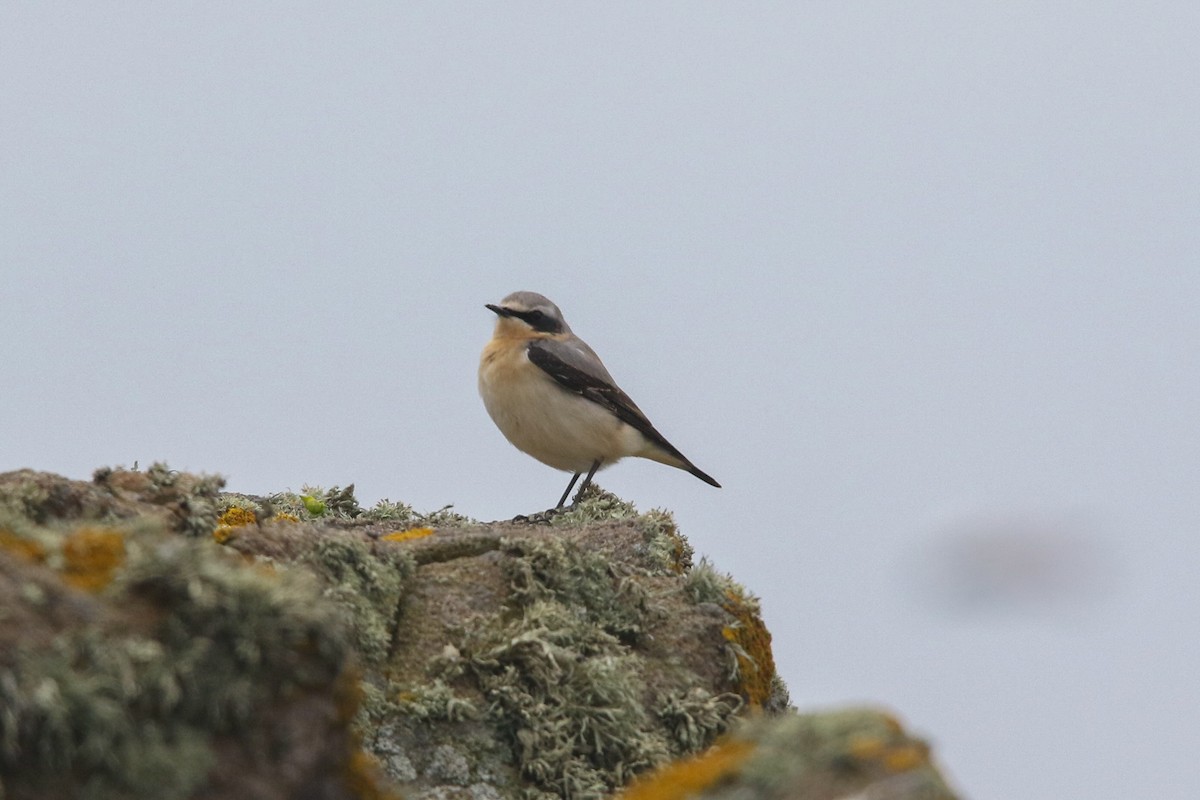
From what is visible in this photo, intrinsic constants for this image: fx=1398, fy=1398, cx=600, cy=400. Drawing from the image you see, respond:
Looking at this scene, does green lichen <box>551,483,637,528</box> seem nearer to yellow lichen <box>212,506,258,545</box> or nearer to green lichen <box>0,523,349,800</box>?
yellow lichen <box>212,506,258,545</box>

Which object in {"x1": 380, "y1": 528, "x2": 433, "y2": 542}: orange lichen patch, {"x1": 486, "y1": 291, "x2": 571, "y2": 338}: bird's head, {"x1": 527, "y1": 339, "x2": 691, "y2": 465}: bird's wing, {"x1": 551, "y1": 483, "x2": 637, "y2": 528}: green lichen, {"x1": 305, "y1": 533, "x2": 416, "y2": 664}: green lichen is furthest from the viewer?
{"x1": 486, "y1": 291, "x2": 571, "y2": 338}: bird's head

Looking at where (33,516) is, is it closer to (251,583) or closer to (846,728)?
(251,583)

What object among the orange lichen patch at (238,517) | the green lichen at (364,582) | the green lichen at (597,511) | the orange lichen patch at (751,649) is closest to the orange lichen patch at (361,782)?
the green lichen at (364,582)

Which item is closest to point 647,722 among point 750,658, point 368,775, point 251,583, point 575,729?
point 575,729

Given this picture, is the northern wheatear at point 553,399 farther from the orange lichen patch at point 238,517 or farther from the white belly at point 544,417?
the orange lichen patch at point 238,517

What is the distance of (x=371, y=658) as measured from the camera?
5.03 m

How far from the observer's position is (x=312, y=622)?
117 inches

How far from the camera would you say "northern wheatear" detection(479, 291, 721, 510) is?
11.5m

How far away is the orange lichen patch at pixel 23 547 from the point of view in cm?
312

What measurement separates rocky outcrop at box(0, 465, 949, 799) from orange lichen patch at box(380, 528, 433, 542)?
19 millimetres

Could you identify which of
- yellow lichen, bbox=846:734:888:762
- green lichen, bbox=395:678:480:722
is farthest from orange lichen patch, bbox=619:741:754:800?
green lichen, bbox=395:678:480:722

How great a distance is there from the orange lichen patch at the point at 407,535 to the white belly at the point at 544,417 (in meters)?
4.95

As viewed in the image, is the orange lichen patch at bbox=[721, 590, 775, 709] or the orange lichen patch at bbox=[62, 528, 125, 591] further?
the orange lichen patch at bbox=[721, 590, 775, 709]

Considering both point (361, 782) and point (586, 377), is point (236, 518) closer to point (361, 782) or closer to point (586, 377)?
point (361, 782)
